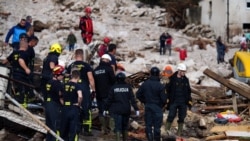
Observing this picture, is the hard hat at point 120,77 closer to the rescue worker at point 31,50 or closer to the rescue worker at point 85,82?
the rescue worker at point 85,82

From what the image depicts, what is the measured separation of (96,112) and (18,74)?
205 centimetres

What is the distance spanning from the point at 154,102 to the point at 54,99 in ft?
6.86

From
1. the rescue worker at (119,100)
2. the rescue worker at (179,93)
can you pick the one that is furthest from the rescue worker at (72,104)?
the rescue worker at (179,93)

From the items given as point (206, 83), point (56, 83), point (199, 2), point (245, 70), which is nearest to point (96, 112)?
point (56, 83)

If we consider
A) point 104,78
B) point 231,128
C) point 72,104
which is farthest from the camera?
point 231,128

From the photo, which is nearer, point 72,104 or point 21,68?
point 72,104

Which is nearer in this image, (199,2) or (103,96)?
(103,96)

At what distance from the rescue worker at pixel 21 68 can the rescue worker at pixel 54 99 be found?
184 cm

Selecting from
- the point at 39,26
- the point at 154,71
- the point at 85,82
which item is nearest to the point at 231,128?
the point at 154,71

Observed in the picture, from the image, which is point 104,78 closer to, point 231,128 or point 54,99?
point 54,99

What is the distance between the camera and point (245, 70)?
19547 mm

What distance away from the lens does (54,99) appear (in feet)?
37.9

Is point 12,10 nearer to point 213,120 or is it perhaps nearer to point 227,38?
point 227,38

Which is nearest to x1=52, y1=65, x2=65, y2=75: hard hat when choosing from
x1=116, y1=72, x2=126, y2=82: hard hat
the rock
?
x1=116, y1=72, x2=126, y2=82: hard hat
